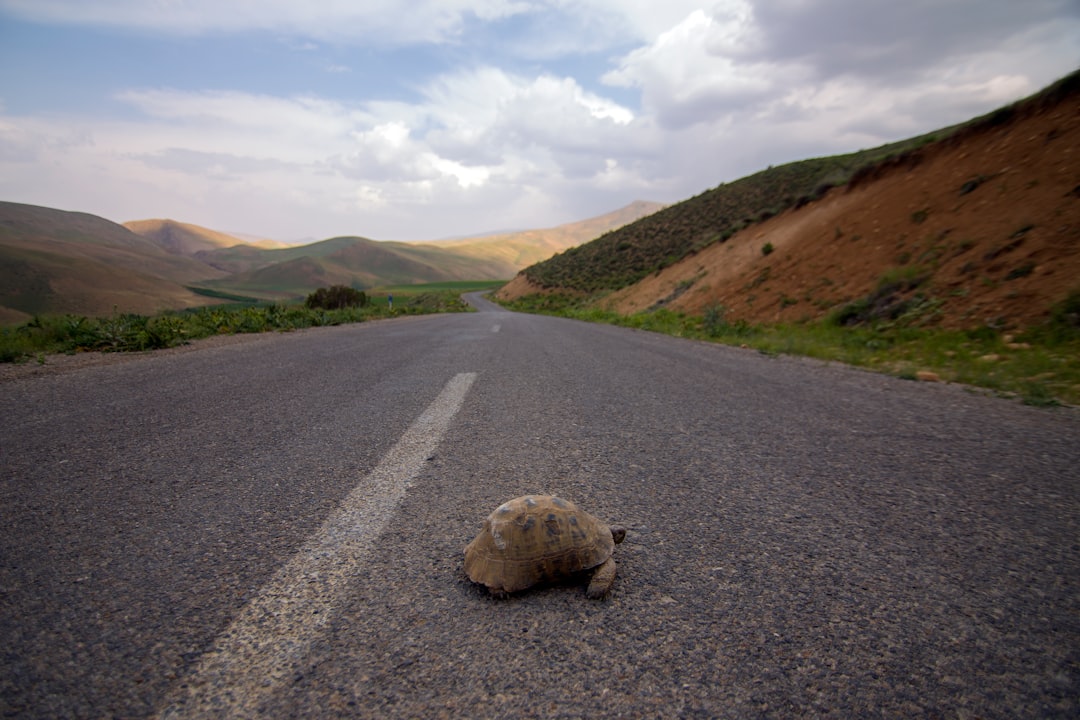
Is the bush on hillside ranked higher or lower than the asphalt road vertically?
higher

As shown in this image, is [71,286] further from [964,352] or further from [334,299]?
[964,352]

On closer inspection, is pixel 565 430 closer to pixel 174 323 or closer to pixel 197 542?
pixel 197 542

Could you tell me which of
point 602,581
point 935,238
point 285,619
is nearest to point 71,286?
point 285,619

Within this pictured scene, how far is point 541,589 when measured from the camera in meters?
1.68

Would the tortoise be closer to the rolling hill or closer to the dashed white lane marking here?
the dashed white lane marking

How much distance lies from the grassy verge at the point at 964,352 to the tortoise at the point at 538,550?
16.4 feet

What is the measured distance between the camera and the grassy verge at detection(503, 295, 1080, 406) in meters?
5.02

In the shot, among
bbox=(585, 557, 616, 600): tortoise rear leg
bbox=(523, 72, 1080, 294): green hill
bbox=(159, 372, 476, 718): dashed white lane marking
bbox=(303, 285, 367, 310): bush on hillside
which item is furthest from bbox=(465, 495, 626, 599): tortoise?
bbox=(523, 72, 1080, 294): green hill

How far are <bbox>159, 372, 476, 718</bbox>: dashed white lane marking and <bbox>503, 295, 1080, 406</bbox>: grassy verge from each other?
18.7 feet

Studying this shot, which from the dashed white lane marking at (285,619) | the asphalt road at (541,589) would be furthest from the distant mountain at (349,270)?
the dashed white lane marking at (285,619)

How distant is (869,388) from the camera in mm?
5148

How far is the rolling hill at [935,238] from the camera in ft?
26.4

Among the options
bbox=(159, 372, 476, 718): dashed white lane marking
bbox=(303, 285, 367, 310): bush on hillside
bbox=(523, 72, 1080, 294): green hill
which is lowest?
bbox=(159, 372, 476, 718): dashed white lane marking

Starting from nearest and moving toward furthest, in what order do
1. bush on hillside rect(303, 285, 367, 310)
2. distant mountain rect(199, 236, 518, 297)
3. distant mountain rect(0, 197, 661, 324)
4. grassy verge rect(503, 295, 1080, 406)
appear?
1. grassy verge rect(503, 295, 1080, 406)
2. bush on hillside rect(303, 285, 367, 310)
3. distant mountain rect(0, 197, 661, 324)
4. distant mountain rect(199, 236, 518, 297)
